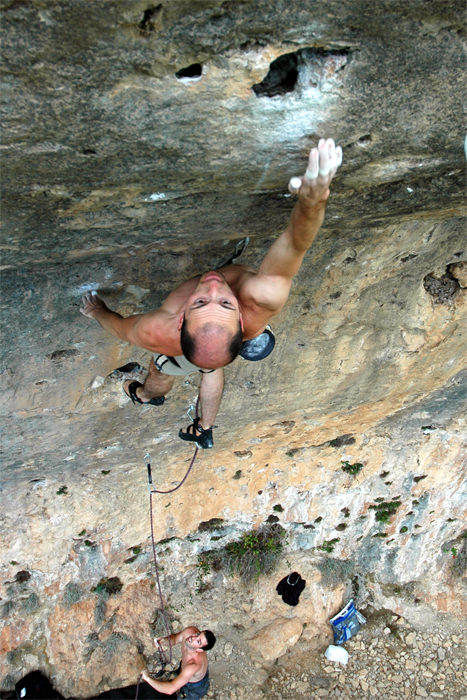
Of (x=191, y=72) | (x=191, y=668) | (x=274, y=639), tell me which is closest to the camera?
(x=191, y=72)

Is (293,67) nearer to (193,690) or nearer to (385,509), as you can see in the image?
(385,509)

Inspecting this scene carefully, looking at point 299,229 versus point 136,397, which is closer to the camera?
point 299,229

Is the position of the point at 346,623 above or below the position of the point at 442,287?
below

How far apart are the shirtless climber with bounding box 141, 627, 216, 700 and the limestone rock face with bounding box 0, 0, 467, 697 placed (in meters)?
0.64

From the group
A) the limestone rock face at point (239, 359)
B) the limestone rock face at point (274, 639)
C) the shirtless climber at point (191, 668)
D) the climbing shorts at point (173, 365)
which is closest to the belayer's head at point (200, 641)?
the shirtless climber at point (191, 668)

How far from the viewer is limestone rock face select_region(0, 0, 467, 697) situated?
1402mm

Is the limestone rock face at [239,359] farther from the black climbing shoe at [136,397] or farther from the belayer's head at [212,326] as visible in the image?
the belayer's head at [212,326]

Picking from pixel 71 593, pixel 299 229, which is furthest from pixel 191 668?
pixel 299 229

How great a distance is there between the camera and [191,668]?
540cm

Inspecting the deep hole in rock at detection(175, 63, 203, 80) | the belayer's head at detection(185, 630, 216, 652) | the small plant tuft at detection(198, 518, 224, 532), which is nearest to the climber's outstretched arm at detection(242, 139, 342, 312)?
the deep hole in rock at detection(175, 63, 203, 80)

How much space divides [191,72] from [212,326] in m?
1.02

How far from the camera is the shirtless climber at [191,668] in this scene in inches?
211

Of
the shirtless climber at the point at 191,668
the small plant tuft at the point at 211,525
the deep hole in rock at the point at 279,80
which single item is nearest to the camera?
the deep hole in rock at the point at 279,80

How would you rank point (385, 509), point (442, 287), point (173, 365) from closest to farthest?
point (173, 365) → point (442, 287) → point (385, 509)
